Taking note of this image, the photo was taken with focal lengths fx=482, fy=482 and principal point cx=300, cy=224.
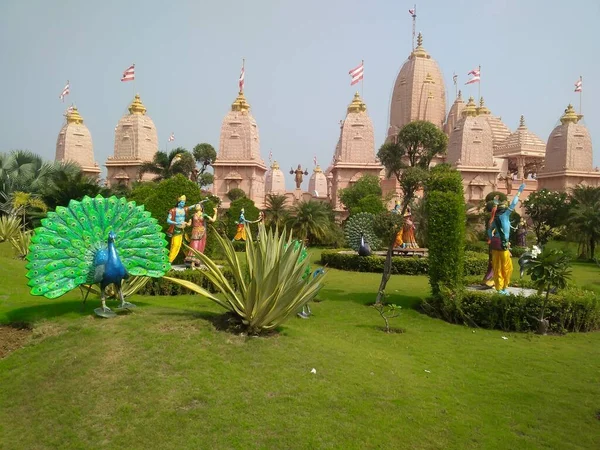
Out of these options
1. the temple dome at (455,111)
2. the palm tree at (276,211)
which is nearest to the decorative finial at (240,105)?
the palm tree at (276,211)

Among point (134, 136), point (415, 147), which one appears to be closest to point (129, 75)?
point (134, 136)

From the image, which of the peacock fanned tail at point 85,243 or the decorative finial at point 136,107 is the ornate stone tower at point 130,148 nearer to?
the decorative finial at point 136,107

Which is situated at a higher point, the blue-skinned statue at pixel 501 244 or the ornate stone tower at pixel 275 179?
the ornate stone tower at pixel 275 179

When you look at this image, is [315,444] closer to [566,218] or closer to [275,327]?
[275,327]

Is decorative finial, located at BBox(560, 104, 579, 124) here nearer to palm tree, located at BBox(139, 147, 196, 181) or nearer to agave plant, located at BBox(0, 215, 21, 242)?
palm tree, located at BBox(139, 147, 196, 181)

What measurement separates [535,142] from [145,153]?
134 feet

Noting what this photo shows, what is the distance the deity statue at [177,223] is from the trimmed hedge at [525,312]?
23.3 feet

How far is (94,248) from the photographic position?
685cm

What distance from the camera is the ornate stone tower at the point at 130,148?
1866 inches

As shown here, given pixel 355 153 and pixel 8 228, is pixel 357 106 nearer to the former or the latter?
pixel 355 153

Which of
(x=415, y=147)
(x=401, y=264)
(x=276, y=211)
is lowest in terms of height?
(x=401, y=264)

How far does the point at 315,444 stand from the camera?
4.29m

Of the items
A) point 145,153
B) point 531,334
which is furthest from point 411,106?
point 531,334

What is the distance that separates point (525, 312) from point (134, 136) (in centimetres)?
4475
